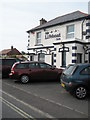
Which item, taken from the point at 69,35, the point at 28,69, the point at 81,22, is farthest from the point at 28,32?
the point at 28,69

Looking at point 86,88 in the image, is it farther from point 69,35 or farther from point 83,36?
point 69,35

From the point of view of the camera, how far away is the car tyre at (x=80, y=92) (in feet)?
27.8

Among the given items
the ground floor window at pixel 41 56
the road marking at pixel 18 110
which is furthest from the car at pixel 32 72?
the ground floor window at pixel 41 56

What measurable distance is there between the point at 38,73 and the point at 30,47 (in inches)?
532

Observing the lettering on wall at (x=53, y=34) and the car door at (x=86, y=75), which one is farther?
the lettering on wall at (x=53, y=34)

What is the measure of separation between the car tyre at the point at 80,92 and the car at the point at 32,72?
5.83 m

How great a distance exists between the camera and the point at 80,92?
8484 millimetres

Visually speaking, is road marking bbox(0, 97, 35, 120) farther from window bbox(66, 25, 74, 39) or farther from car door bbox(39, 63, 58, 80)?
window bbox(66, 25, 74, 39)

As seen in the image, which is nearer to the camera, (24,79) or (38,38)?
(24,79)

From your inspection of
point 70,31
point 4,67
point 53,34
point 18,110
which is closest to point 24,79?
point 4,67

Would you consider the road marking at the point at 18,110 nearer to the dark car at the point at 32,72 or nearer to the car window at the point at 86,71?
the car window at the point at 86,71

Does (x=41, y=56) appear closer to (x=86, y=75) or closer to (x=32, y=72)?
(x=32, y=72)

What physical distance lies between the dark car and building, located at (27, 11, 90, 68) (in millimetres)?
4949

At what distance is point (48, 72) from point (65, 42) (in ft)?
20.2
